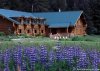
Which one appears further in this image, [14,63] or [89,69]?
[14,63]

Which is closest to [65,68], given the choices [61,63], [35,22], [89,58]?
[61,63]

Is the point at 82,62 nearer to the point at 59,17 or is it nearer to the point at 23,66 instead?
the point at 23,66

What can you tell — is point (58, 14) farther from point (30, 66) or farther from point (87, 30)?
point (30, 66)

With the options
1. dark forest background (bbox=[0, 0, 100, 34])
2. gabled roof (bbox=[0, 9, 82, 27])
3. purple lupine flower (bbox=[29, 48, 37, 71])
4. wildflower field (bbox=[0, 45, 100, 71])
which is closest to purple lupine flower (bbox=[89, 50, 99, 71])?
wildflower field (bbox=[0, 45, 100, 71])

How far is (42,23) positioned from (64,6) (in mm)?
28878

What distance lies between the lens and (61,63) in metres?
10.1

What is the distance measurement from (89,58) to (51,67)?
127cm

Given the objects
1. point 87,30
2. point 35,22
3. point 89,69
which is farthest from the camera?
point 87,30

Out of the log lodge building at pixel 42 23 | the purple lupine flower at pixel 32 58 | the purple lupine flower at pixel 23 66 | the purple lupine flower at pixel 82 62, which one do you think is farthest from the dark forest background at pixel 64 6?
the purple lupine flower at pixel 23 66

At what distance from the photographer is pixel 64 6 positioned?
84.6 meters

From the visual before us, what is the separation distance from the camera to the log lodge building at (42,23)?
5056cm

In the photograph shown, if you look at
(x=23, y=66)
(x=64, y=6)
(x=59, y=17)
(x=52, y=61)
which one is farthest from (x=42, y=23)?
(x=23, y=66)

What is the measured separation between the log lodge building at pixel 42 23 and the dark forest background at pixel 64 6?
21.1 ft

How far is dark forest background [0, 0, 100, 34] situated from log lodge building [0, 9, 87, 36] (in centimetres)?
643
